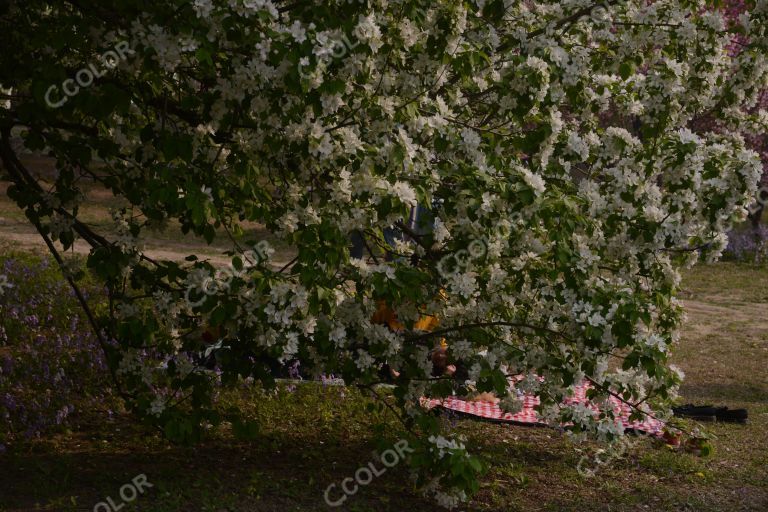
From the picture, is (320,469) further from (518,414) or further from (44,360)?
(44,360)

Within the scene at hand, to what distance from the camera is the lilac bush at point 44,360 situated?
23.5 feet

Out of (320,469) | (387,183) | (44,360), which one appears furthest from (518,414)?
(387,183)

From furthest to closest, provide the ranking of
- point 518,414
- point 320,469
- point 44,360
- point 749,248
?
1. point 749,248
2. point 518,414
3. point 44,360
4. point 320,469

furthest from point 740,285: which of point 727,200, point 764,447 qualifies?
point 727,200

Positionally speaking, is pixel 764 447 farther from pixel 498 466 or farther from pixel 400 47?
pixel 400 47

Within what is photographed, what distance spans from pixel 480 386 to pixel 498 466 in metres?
1.76

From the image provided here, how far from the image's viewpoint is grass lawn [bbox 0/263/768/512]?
597cm

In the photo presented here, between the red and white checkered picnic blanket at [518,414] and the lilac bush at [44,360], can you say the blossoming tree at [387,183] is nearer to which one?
the lilac bush at [44,360]

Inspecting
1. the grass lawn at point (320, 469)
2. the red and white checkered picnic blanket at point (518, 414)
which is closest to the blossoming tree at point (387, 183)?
the grass lawn at point (320, 469)

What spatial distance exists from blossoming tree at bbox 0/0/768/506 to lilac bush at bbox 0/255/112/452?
4.59 ft

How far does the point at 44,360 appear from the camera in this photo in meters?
8.20

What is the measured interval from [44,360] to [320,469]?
9.42 feet

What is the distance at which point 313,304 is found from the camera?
4836 millimetres

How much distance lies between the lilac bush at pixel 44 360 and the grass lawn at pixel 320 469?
0.29m
